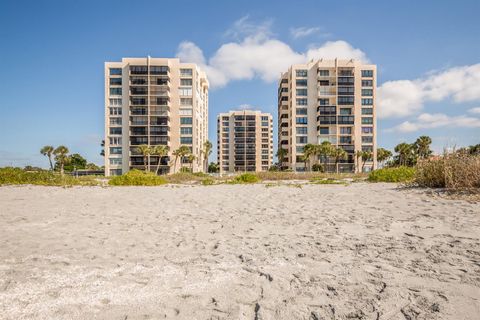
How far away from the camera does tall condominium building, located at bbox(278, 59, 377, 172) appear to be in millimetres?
72000

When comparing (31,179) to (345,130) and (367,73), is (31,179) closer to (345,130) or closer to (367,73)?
(345,130)

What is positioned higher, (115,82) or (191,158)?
(115,82)

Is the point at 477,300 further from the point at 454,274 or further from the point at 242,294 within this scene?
the point at 242,294

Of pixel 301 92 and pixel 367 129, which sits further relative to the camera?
pixel 301 92

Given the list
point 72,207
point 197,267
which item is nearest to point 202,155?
point 72,207

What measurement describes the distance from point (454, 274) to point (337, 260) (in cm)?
133

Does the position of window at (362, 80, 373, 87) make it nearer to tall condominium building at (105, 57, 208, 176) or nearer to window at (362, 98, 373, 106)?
window at (362, 98, 373, 106)

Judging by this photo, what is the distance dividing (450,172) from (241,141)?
110m

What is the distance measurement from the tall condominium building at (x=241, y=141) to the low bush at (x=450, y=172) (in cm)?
10559

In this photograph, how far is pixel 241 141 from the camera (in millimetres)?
121562

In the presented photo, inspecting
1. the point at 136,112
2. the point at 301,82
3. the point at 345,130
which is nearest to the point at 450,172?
the point at 345,130

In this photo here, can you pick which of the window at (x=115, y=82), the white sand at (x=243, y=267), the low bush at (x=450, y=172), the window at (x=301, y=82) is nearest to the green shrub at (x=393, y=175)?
the low bush at (x=450, y=172)

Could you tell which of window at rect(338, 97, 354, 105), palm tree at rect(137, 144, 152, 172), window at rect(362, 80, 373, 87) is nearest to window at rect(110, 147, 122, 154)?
palm tree at rect(137, 144, 152, 172)

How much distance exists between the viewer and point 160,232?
6.01 meters
